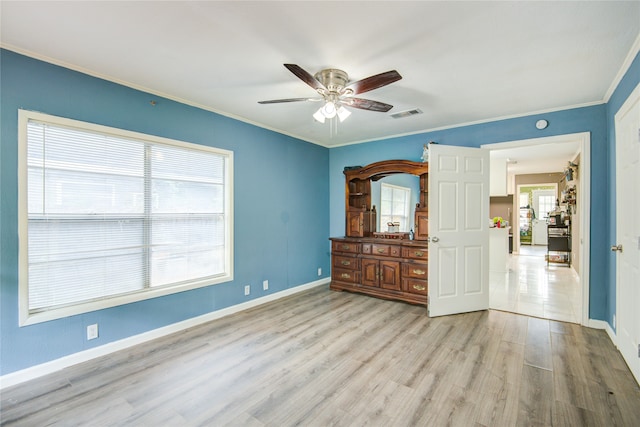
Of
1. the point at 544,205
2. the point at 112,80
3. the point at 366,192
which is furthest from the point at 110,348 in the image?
the point at 544,205

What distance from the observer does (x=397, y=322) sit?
3424 millimetres

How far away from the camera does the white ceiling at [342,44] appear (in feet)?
5.88

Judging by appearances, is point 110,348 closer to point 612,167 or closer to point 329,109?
point 329,109

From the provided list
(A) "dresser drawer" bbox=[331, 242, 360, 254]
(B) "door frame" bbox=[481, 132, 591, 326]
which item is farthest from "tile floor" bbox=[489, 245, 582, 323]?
(A) "dresser drawer" bbox=[331, 242, 360, 254]

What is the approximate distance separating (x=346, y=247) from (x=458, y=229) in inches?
68.3

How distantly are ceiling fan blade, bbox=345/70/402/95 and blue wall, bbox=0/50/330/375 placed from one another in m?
1.99

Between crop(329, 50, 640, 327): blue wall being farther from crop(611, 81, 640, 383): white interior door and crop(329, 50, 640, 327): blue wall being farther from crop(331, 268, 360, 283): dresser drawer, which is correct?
crop(331, 268, 360, 283): dresser drawer

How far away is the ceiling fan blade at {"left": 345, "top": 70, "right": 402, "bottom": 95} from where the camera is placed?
208cm

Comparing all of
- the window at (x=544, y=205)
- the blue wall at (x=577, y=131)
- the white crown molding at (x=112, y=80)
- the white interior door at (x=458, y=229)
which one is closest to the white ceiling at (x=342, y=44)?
the white crown molding at (x=112, y=80)

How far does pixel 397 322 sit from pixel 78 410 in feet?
9.67

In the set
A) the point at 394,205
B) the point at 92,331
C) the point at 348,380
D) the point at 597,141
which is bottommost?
the point at 348,380

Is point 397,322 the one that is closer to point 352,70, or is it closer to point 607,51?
point 352,70

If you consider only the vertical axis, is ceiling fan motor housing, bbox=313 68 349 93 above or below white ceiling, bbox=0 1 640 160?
below

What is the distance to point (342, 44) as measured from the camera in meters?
2.14
